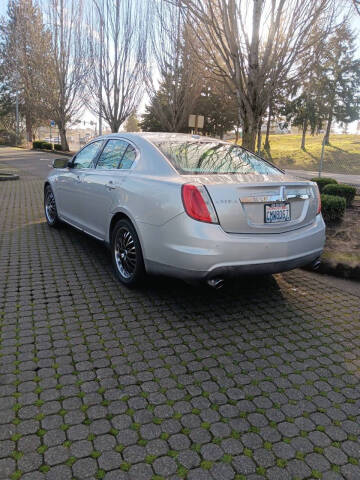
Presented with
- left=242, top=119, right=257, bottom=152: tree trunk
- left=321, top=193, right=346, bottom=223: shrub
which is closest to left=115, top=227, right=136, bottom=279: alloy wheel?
left=321, top=193, right=346, bottom=223: shrub

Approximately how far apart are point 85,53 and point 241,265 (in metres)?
25.5

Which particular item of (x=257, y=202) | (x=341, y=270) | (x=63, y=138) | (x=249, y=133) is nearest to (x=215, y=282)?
(x=257, y=202)

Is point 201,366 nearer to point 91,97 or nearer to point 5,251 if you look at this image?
point 5,251

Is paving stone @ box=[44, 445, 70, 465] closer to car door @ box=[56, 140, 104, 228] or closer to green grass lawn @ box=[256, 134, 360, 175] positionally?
car door @ box=[56, 140, 104, 228]

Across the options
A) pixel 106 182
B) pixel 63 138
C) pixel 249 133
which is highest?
pixel 63 138

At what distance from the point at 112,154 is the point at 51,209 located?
2.38m

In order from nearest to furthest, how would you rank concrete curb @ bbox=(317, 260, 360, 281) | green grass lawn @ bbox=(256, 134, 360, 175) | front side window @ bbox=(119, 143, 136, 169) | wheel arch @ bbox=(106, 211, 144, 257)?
wheel arch @ bbox=(106, 211, 144, 257)
front side window @ bbox=(119, 143, 136, 169)
concrete curb @ bbox=(317, 260, 360, 281)
green grass lawn @ bbox=(256, 134, 360, 175)

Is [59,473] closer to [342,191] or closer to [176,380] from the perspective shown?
[176,380]

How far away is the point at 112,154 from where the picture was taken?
4582mm

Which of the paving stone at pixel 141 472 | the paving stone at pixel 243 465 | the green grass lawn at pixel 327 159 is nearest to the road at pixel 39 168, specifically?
the green grass lawn at pixel 327 159

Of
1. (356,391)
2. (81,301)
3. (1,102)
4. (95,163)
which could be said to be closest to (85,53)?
(95,163)

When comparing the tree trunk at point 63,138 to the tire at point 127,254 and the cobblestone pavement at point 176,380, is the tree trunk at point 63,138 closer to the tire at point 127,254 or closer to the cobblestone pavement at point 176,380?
the cobblestone pavement at point 176,380

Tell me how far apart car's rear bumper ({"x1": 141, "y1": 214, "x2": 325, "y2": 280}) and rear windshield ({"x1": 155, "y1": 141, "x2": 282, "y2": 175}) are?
636mm

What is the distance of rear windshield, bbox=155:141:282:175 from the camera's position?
3672mm
